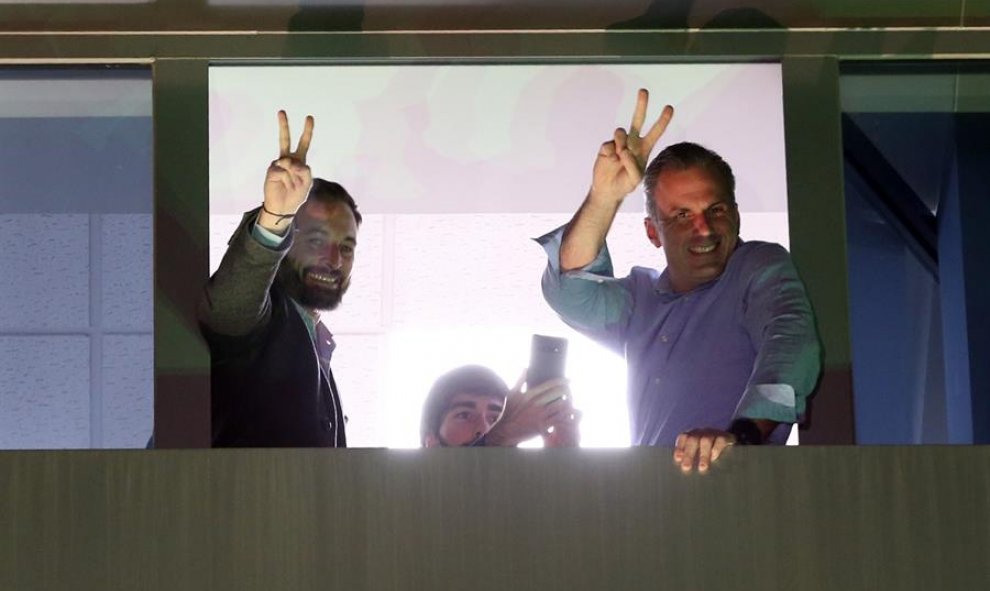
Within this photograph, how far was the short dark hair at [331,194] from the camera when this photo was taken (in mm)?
4047

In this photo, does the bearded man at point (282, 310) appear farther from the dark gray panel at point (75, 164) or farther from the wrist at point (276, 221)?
the dark gray panel at point (75, 164)

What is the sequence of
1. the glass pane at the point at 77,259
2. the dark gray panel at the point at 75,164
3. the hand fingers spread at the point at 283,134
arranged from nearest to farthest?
the hand fingers spread at the point at 283,134, the glass pane at the point at 77,259, the dark gray panel at the point at 75,164

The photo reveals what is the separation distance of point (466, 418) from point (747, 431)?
1.01 metres

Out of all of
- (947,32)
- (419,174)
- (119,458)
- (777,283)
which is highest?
(947,32)

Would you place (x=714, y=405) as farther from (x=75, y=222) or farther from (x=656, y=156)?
(x=75, y=222)

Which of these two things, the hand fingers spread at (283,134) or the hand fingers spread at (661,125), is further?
the hand fingers spread at (283,134)

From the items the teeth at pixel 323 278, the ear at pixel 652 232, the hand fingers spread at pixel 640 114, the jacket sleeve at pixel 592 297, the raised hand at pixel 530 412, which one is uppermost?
the hand fingers spread at pixel 640 114

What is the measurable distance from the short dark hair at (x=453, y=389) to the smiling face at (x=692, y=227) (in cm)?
47

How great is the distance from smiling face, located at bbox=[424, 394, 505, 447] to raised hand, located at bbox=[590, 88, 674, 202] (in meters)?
0.53

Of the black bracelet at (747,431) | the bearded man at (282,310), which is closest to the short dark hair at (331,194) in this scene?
the bearded man at (282,310)

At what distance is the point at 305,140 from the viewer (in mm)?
3975

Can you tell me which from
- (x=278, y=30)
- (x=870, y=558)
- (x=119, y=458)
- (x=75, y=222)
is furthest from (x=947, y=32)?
(x=119, y=458)

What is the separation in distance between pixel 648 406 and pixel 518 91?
3.04 feet

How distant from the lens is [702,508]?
84.1 inches
